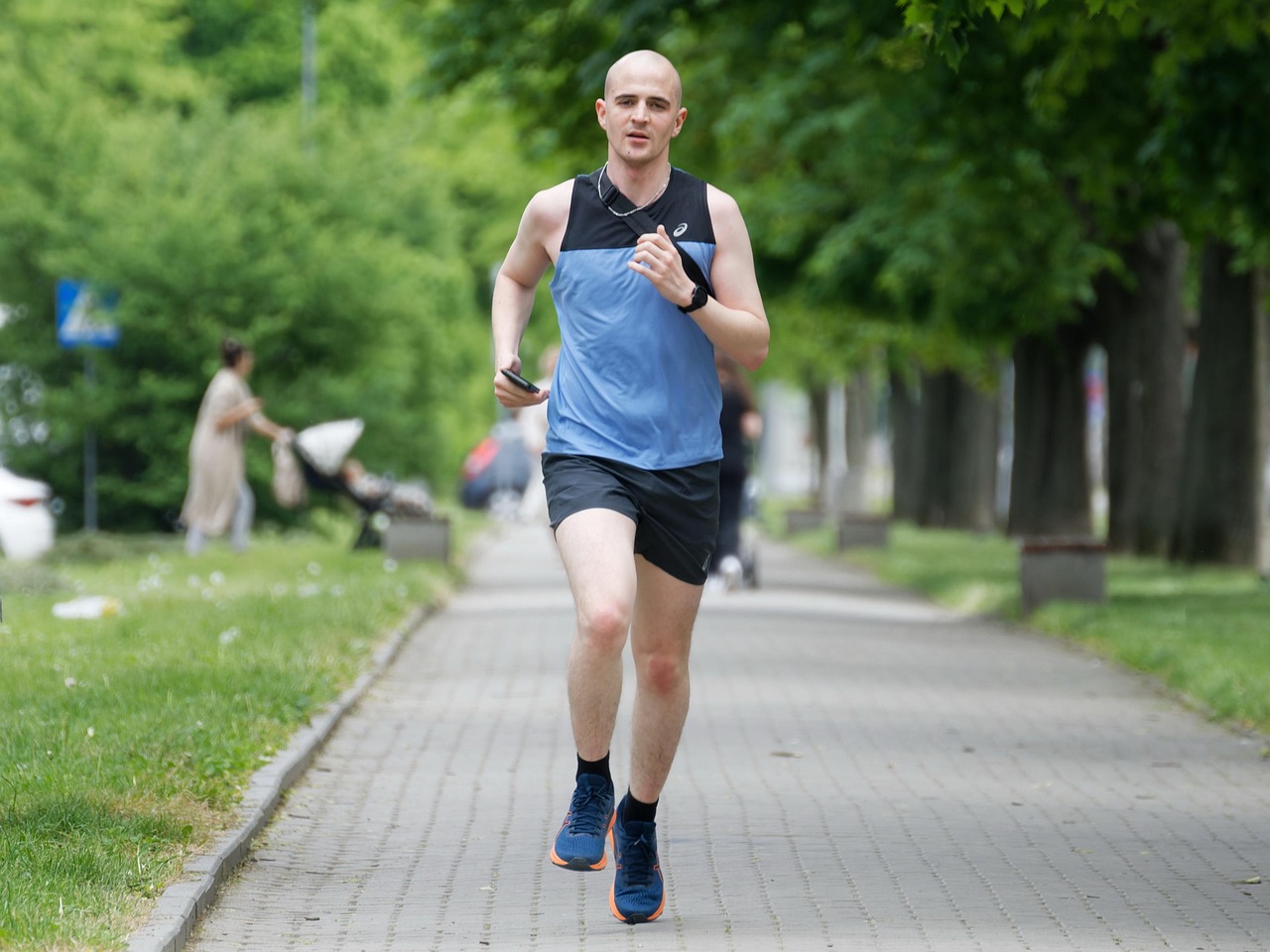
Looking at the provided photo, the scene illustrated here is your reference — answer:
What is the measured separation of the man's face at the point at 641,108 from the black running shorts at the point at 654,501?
2.57 feet

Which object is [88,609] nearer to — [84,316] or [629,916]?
[629,916]

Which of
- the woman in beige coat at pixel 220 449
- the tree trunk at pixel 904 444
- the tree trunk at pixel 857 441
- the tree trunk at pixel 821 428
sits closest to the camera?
the woman in beige coat at pixel 220 449

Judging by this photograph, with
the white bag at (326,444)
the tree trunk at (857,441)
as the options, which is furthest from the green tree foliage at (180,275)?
the tree trunk at (857,441)

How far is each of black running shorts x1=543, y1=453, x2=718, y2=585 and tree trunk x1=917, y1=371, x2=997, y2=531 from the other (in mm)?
28480

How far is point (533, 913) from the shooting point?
258 inches

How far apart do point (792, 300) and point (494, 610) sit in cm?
1241

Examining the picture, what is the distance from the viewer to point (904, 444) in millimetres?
39719

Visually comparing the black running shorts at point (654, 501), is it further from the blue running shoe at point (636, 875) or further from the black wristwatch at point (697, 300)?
the blue running shoe at point (636, 875)

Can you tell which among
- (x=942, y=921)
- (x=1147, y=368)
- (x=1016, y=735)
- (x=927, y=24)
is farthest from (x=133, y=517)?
(x=942, y=921)

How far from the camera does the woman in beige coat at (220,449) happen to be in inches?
835

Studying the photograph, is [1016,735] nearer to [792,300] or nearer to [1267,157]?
[1267,157]

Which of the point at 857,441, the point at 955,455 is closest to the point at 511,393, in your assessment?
the point at 955,455

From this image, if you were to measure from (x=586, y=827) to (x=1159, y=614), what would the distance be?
10.3m

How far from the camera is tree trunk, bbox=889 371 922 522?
38.7m
